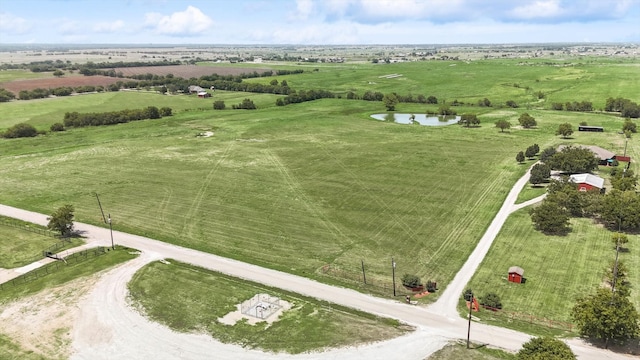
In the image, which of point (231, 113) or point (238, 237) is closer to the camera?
point (238, 237)

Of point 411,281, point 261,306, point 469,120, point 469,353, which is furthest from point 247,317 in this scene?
point 469,120

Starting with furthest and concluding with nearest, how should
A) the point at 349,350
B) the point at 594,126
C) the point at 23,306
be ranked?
the point at 594,126 < the point at 23,306 < the point at 349,350

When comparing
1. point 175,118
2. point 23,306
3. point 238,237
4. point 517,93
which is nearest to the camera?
point 23,306

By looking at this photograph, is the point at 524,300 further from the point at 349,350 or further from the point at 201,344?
the point at 201,344

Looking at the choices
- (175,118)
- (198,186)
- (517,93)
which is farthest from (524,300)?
(517,93)

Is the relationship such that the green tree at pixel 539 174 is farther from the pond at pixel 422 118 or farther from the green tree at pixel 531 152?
the pond at pixel 422 118

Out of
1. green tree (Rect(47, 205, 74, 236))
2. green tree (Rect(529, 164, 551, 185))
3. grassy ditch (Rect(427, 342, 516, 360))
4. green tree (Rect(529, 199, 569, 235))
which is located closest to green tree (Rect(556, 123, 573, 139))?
green tree (Rect(529, 164, 551, 185))
